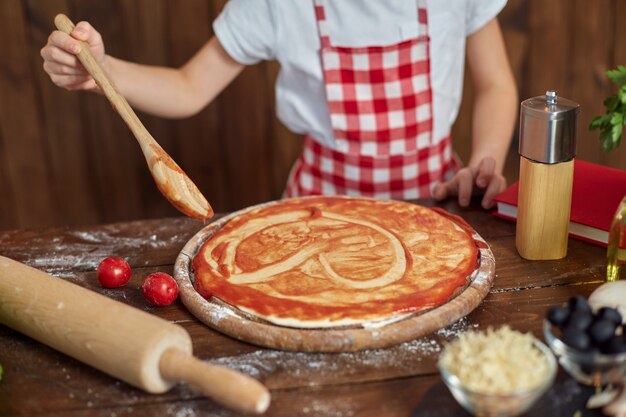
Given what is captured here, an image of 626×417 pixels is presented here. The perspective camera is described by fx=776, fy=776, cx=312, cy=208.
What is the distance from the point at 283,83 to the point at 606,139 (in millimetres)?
963

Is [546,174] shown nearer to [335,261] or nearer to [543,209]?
[543,209]

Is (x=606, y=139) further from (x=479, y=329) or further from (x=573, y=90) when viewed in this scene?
(x=573, y=90)

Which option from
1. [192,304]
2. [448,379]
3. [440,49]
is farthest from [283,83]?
[448,379]

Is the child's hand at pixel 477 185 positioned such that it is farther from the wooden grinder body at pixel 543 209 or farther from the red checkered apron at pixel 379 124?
the red checkered apron at pixel 379 124

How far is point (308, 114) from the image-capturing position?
6.37ft

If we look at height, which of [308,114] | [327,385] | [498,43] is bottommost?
[327,385]

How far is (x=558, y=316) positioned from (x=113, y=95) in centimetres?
84

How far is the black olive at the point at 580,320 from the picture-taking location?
0.92 m

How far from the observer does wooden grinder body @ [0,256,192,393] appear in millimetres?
989

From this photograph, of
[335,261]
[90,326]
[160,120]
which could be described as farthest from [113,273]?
[160,120]

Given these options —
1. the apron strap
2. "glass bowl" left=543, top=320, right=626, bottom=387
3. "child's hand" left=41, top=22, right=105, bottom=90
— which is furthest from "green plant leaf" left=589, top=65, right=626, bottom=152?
"child's hand" left=41, top=22, right=105, bottom=90

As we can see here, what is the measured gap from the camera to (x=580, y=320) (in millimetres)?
922

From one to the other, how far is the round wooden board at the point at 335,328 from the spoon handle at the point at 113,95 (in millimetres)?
274

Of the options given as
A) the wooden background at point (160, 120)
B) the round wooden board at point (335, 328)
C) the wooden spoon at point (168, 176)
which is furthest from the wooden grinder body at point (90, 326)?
the wooden background at point (160, 120)
